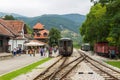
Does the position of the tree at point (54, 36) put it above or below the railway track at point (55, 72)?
Answer: above

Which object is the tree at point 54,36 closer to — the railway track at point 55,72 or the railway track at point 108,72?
the railway track at point 55,72

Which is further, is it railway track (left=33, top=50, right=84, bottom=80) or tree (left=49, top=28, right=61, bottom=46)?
tree (left=49, top=28, right=61, bottom=46)

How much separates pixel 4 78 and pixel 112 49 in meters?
40.2

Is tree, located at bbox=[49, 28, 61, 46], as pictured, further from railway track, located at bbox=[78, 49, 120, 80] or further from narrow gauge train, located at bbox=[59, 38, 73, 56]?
railway track, located at bbox=[78, 49, 120, 80]

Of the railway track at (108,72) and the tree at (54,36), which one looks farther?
the tree at (54,36)

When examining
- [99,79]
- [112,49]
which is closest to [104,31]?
[112,49]

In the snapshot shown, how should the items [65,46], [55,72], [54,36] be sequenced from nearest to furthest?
[55,72]
[65,46]
[54,36]

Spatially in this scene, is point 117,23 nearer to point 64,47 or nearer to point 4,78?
point 64,47

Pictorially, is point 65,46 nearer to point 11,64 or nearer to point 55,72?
point 11,64

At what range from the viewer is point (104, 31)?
61.9 m

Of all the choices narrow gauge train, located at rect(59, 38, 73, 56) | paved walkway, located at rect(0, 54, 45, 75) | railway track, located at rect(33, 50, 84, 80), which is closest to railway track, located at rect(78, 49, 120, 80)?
railway track, located at rect(33, 50, 84, 80)

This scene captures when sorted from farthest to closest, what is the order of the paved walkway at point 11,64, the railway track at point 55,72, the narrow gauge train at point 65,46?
the narrow gauge train at point 65,46, the paved walkway at point 11,64, the railway track at point 55,72

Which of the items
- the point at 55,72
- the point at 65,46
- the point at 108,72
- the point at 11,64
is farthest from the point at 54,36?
the point at 55,72

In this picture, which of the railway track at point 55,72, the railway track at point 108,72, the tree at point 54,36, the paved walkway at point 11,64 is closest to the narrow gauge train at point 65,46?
the paved walkway at point 11,64
